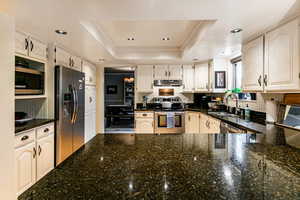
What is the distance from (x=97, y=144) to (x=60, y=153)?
5.65 feet

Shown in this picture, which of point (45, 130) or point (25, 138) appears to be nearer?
point (25, 138)

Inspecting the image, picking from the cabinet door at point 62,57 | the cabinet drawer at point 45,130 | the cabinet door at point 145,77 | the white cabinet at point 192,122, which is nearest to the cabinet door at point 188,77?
the white cabinet at point 192,122

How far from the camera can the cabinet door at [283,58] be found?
1.75 metres

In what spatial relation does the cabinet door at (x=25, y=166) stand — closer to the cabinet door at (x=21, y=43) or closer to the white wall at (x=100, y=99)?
the cabinet door at (x=21, y=43)

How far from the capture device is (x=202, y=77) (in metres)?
4.45

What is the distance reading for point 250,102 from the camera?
3143mm

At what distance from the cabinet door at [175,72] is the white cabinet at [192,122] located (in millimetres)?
990

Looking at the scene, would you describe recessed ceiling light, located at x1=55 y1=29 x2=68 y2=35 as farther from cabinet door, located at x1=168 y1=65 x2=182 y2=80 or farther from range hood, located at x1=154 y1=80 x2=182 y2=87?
cabinet door, located at x1=168 y1=65 x2=182 y2=80

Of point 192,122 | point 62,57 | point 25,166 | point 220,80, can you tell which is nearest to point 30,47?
point 62,57

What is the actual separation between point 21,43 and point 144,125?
2.95 metres

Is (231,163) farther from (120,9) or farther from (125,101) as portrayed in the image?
(125,101)

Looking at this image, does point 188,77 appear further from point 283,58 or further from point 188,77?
point 283,58

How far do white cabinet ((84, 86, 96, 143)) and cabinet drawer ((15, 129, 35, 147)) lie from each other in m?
2.03

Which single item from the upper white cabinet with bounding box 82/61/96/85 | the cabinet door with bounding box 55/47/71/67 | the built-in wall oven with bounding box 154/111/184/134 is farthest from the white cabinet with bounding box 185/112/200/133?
the cabinet door with bounding box 55/47/71/67
